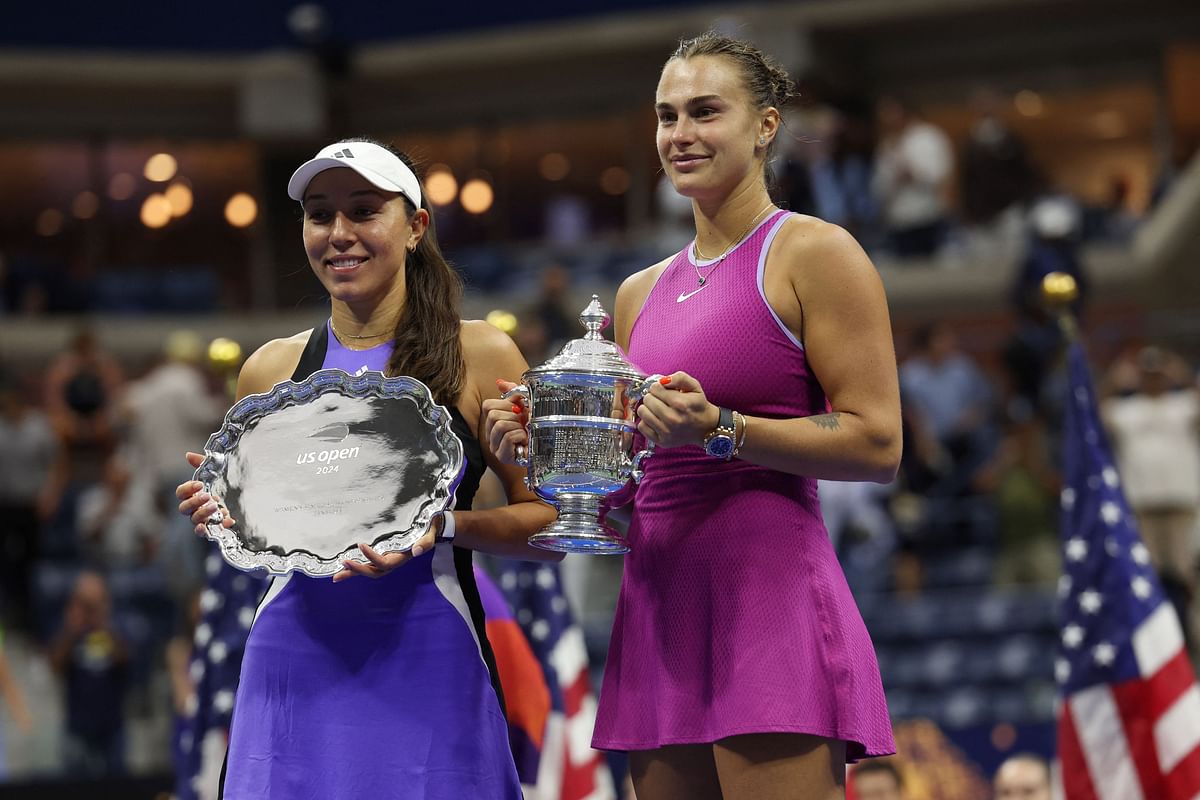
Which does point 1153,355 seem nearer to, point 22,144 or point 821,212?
→ point 821,212

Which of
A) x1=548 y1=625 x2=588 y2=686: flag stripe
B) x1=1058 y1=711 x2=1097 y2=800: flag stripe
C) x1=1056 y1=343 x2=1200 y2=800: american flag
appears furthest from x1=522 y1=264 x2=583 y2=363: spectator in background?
x1=1058 y1=711 x2=1097 y2=800: flag stripe

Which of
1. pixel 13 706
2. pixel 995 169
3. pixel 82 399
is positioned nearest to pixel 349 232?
pixel 13 706

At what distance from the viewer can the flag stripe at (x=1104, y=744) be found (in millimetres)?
4688

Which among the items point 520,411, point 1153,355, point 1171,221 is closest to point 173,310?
point 1171,221

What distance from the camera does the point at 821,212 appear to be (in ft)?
40.9

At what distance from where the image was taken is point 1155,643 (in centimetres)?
475

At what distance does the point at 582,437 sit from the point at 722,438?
0.24m

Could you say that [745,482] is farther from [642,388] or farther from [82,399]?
[82,399]

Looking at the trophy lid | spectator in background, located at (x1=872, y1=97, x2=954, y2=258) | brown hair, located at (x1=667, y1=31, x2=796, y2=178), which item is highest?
spectator in background, located at (x1=872, y1=97, x2=954, y2=258)

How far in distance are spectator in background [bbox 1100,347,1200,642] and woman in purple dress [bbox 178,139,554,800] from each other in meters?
6.23

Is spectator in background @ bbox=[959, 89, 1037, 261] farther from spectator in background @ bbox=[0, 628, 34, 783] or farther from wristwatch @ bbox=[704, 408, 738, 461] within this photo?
wristwatch @ bbox=[704, 408, 738, 461]

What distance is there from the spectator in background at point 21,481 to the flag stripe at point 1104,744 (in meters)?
8.28

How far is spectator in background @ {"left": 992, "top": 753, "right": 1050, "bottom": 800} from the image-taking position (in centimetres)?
556

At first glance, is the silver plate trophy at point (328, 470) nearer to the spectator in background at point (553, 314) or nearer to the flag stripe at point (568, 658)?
the flag stripe at point (568, 658)
